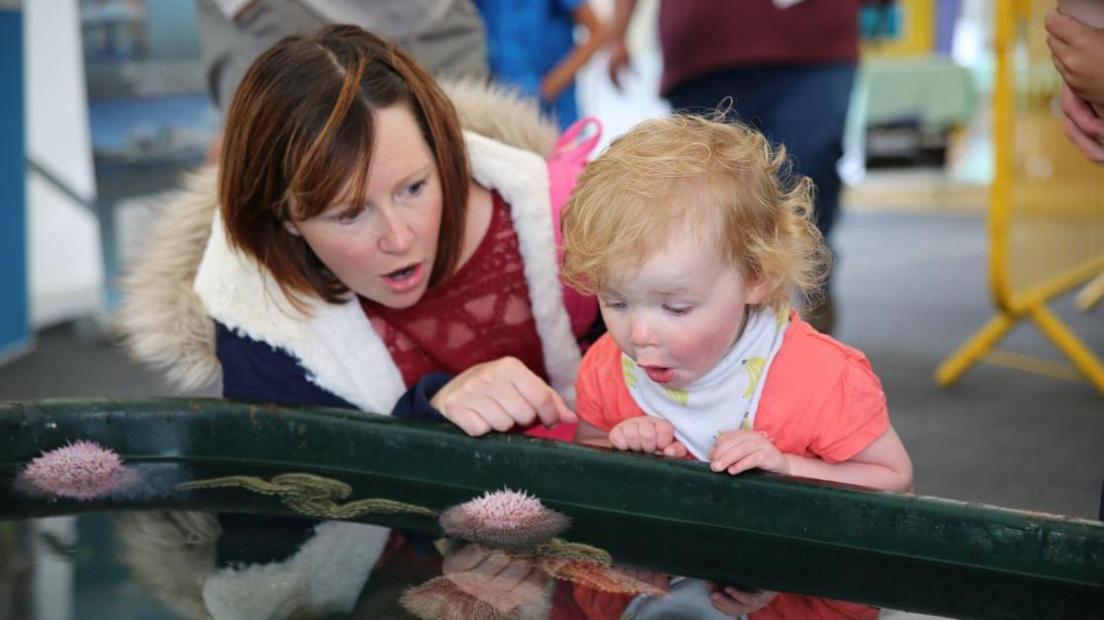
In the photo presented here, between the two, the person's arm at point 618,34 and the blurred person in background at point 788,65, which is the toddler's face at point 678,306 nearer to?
the blurred person in background at point 788,65

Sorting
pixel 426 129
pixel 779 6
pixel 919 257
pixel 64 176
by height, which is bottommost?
pixel 919 257

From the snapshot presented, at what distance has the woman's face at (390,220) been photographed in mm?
1164

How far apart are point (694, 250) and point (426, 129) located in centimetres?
38

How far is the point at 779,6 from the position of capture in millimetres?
2221

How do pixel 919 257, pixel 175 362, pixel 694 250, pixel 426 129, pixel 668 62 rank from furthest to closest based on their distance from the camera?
pixel 919 257 < pixel 668 62 < pixel 175 362 < pixel 426 129 < pixel 694 250

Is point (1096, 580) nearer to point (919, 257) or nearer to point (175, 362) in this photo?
point (175, 362)

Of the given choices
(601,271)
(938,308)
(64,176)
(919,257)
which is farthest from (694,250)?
(919,257)

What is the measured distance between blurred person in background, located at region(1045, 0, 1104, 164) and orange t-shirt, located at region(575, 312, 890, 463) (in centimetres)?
28

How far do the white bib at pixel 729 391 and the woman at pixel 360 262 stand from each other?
0.39ft

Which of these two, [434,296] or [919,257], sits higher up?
[434,296]

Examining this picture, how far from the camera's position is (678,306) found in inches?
38.7

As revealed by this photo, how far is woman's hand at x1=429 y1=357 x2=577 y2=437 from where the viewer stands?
1082 mm

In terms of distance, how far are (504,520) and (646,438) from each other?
0.14 metres

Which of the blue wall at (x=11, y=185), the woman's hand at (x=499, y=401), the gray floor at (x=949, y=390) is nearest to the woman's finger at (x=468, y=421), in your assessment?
the woman's hand at (x=499, y=401)
